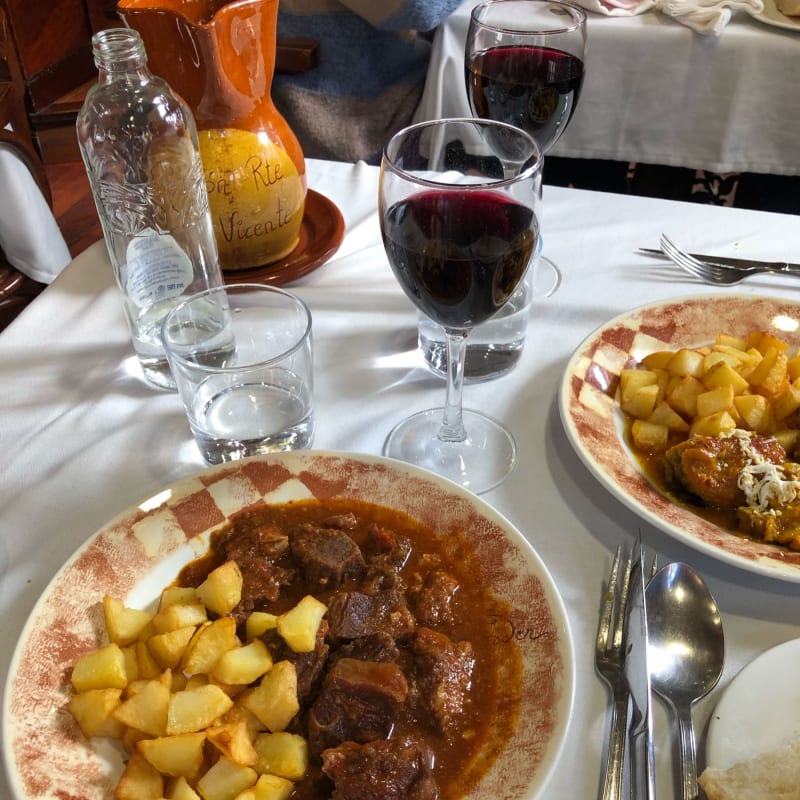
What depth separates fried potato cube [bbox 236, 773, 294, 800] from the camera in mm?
644

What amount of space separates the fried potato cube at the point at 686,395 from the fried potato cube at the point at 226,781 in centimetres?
70

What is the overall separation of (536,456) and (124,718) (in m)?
0.58

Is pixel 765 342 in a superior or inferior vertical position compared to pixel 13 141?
superior

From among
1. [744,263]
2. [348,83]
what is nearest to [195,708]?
[744,263]

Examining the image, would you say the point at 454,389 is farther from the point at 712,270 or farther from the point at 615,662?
the point at 712,270

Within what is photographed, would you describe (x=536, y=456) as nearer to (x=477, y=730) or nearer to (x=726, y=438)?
(x=726, y=438)

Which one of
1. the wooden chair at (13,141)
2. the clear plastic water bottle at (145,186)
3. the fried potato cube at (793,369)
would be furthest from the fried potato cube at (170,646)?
the wooden chair at (13,141)

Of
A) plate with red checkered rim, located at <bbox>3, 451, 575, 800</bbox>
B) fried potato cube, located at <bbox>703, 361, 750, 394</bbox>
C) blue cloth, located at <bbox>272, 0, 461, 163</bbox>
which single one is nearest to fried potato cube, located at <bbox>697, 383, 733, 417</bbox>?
fried potato cube, located at <bbox>703, 361, 750, 394</bbox>

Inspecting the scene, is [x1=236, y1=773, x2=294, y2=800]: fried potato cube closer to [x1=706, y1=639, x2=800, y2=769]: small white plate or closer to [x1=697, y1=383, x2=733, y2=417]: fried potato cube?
[x1=706, y1=639, x2=800, y2=769]: small white plate

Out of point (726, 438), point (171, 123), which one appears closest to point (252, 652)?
point (726, 438)

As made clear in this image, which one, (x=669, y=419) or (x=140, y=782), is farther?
(x=669, y=419)

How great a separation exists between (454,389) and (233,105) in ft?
1.87

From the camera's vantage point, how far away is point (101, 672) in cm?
73

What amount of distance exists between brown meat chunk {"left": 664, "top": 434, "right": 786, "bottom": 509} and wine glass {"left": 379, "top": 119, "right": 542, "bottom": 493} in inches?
8.2
